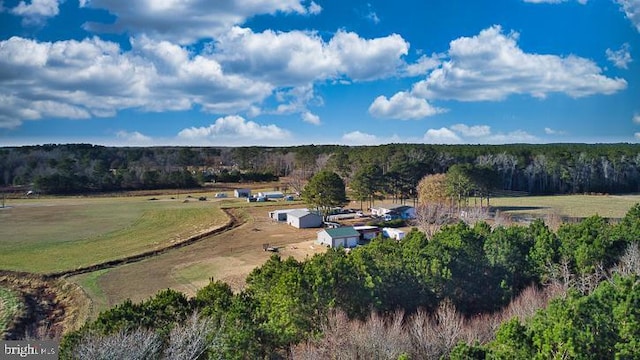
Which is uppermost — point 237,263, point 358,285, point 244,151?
point 244,151

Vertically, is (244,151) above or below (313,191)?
above

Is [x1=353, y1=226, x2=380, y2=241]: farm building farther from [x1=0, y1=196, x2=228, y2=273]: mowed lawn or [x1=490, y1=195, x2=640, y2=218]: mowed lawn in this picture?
[x1=490, y1=195, x2=640, y2=218]: mowed lawn

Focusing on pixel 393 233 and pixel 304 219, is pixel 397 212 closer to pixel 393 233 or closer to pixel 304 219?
pixel 393 233

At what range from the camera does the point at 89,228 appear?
53.5 metres

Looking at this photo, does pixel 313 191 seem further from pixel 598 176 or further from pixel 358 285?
pixel 598 176

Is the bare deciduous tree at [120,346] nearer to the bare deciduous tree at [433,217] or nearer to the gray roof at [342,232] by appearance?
the gray roof at [342,232]

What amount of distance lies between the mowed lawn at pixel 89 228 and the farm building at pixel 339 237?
14902 millimetres

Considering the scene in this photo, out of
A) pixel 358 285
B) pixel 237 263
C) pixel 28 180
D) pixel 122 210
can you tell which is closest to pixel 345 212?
pixel 237 263

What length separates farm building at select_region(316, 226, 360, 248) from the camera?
43.0 meters

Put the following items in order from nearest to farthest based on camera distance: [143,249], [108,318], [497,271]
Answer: [108,318] < [497,271] < [143,249]

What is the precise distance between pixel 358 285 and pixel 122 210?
55.8m

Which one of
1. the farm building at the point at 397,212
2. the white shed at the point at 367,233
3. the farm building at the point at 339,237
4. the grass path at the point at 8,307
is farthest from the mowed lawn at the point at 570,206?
the grass path at the point at 8,307

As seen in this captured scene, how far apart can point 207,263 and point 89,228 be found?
23446mm

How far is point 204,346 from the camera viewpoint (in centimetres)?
1484
